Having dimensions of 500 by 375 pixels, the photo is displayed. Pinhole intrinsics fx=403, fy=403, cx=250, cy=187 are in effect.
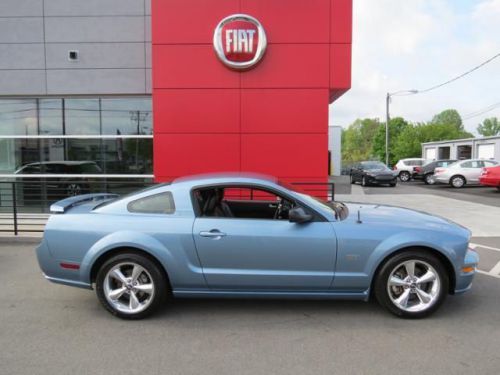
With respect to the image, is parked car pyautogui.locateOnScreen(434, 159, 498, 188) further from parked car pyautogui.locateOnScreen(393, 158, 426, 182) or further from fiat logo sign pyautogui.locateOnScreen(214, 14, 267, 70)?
fiat logo sign pyautogui.locateOnScreen(214, 14, 267, 70)

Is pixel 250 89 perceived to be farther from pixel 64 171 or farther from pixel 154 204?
pixel 64 171

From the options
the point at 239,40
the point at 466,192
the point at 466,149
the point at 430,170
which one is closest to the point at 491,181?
the point at 466,192

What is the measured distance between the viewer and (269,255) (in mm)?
3938

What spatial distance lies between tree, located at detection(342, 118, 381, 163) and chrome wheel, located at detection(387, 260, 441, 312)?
380 ft

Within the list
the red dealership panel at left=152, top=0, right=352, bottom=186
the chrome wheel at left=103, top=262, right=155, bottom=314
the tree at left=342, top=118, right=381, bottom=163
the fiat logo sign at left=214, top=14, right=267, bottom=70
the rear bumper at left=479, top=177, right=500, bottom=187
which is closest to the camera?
the chrome wheel at left=103, top=262, right=155, bottom=314

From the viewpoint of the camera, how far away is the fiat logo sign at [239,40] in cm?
878

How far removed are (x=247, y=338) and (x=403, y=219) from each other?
1.99 meters

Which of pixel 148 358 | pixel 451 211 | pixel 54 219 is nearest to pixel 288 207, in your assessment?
pixel 148 358

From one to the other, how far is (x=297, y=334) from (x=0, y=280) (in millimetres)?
4125

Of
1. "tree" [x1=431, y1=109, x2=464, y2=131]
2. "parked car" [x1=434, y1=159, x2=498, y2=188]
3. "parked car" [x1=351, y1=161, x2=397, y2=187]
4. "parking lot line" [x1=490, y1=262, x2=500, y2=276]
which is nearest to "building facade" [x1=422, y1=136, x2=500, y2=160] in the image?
"parked car" [x1=434, y1=159, x2=498, y2=188]

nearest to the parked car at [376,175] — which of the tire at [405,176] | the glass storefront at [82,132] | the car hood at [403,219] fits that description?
the tire at [405,176]

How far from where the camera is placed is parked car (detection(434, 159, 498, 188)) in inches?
832

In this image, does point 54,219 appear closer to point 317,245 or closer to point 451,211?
point 317,245

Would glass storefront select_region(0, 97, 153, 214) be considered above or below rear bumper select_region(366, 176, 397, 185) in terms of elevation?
above
